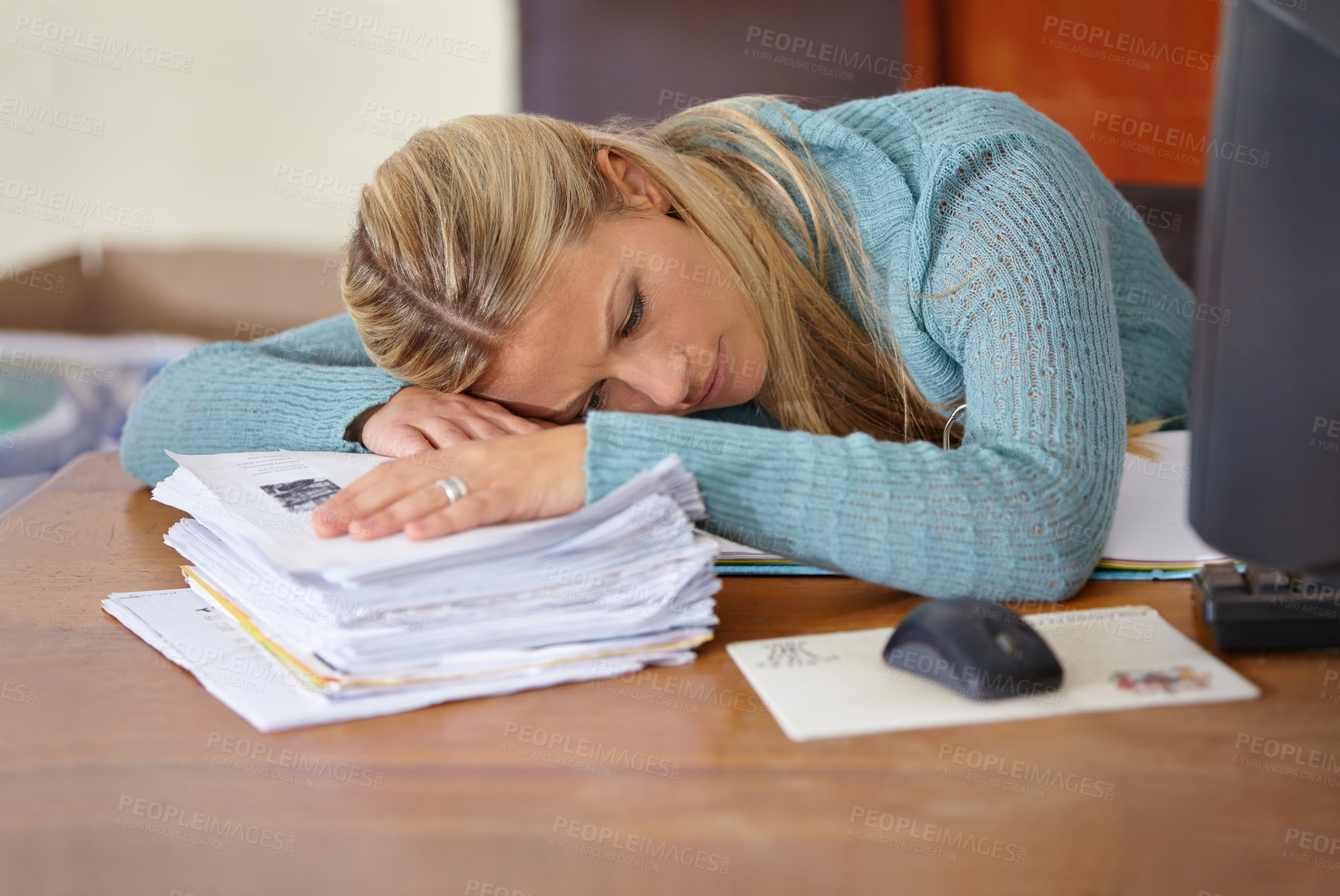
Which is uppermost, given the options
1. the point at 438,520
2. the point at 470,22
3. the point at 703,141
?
the point at 470,22

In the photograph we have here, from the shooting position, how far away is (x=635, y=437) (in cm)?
75

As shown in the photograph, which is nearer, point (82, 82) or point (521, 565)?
point (521, 565)

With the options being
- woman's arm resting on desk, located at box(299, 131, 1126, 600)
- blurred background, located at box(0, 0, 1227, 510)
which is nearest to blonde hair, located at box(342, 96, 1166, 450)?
woman's arm resting on desk, located at box(299, 131, 1126, 600)

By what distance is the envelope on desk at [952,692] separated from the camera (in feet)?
1.90

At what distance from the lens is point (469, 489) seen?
711 mm

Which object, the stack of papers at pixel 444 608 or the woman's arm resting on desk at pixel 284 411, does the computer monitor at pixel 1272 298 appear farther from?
the woman's arm resting on desk at pixel 284 411

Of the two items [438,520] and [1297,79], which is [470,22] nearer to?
[438,520]

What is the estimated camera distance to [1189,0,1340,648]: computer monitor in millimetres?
505

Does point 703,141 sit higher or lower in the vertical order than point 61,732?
higher

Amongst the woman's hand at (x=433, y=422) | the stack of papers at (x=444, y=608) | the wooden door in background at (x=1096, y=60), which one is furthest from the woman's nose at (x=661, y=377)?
the wooden door in background at (x=1096, y=60)

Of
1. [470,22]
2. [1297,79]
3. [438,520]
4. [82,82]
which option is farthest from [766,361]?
[82,82]

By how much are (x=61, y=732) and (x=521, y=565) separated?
27 cm

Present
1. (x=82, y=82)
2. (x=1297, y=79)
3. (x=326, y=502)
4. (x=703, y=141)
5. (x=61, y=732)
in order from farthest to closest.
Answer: (x=82, y=82)
(x=703, y=141)
(x=326, y=502)
(x=61, y=732)
(x=1297, y=79)

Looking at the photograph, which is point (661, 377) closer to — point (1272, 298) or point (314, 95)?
point (1272, 298)
